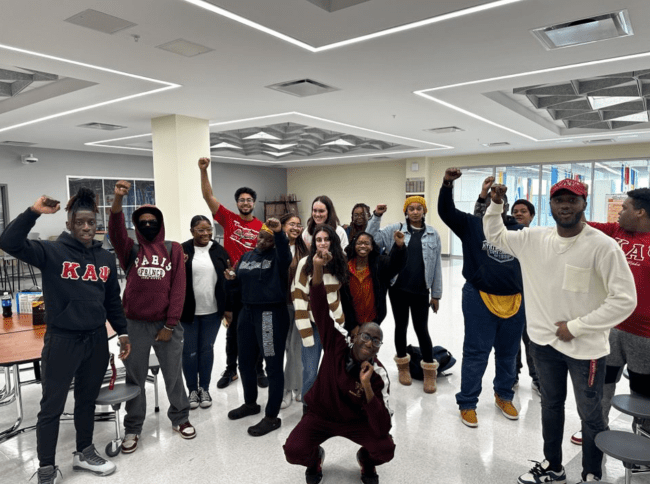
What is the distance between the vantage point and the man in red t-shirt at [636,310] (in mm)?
2398

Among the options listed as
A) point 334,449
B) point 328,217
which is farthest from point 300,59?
point 334,449

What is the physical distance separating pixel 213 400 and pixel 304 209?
12.5 m

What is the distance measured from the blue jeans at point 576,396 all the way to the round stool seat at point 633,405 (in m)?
0.21

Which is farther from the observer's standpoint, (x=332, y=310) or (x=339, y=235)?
(x=339, y=235)

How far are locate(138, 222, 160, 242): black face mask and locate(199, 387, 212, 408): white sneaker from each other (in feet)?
4.35

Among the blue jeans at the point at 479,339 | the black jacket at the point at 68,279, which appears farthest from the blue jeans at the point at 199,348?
the blue jeans at the point at 479,339

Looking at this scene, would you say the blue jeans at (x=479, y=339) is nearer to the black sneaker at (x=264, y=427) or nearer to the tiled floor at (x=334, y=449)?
the tiled floor at (x=334, y=449)

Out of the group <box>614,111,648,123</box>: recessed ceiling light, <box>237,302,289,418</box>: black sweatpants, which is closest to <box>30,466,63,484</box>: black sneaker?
<box>237,302,289,418</box>: black sweatpants

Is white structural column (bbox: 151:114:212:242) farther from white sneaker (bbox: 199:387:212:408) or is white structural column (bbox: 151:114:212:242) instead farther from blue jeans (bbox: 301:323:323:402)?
blue jeans (bbox: 301:323:323:402)

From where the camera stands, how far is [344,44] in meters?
3.62

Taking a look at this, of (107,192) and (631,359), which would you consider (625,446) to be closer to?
(631,359)

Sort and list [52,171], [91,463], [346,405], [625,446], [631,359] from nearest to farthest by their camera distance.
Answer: [625,446]
[346,405]
[631,359]
[91,463]
[52,171]

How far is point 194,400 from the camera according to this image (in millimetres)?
3455

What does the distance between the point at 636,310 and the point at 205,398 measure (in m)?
2.92
